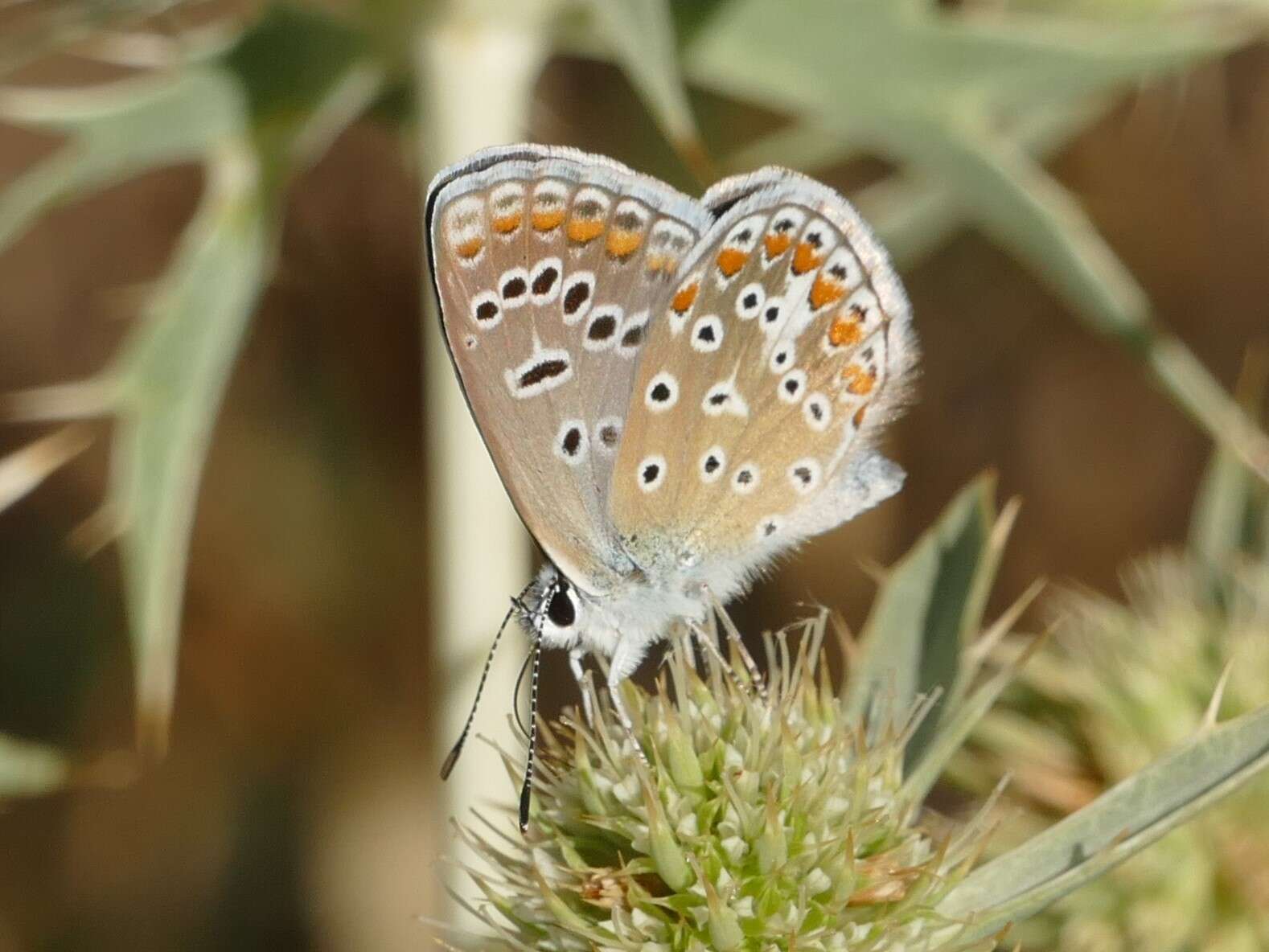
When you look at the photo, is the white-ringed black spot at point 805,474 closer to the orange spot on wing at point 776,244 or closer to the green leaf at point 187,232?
the orange spot on wing at point 776,244

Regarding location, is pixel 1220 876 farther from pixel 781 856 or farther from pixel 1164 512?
pixel 1164 512

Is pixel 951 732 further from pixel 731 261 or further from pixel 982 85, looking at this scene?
pixel 982 85

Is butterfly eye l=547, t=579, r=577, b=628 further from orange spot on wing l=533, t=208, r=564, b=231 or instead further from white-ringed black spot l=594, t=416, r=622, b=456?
orange spot on wing l=533, t=208, r=564, b=231

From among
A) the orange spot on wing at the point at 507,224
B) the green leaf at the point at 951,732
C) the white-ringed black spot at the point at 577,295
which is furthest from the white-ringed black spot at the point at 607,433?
the green leaf at the point at 951,732

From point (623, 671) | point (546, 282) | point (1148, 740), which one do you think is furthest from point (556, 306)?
point (1148, 740)

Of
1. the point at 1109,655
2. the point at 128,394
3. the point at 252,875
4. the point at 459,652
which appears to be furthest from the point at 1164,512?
the point at 128,394
